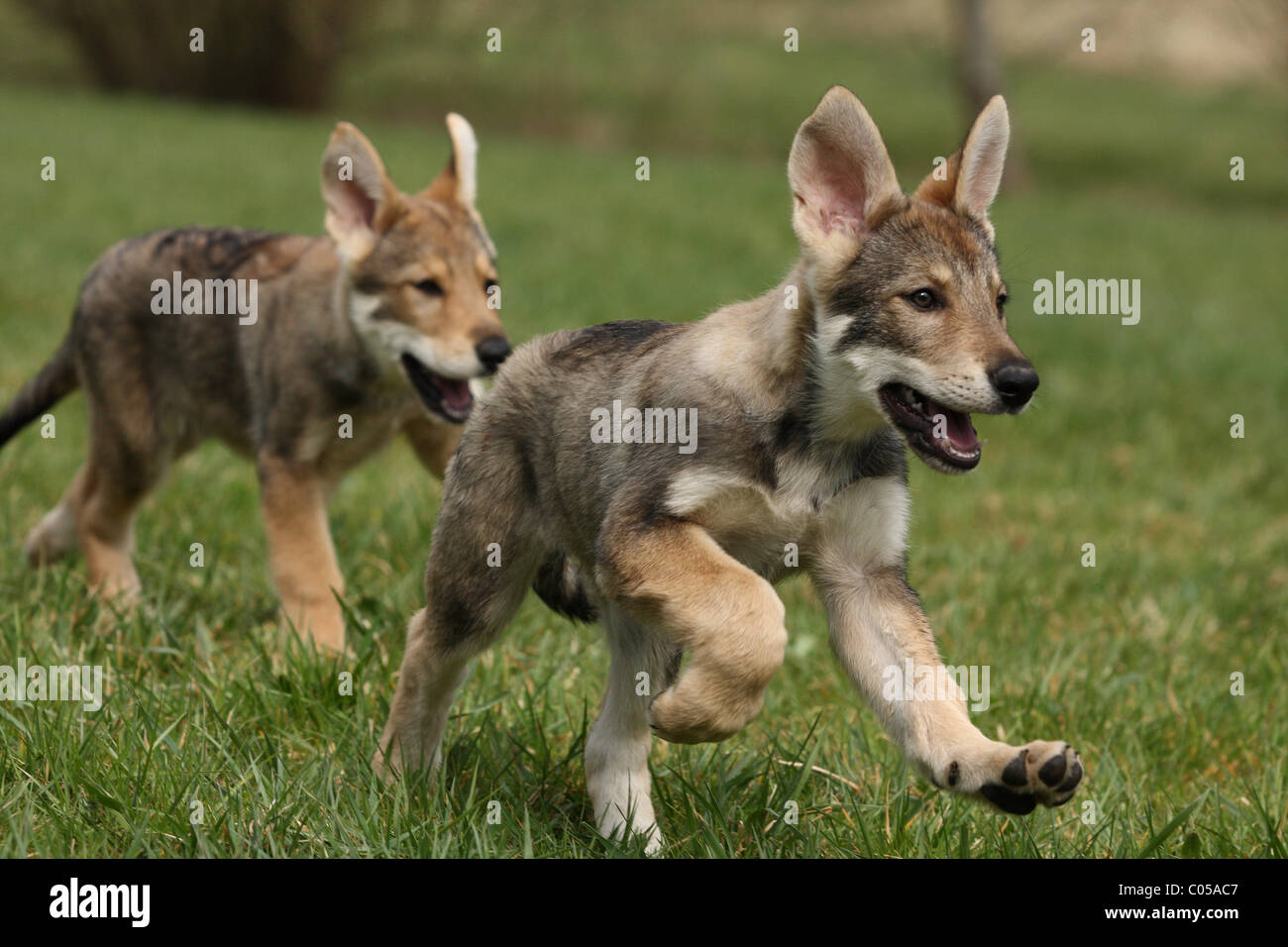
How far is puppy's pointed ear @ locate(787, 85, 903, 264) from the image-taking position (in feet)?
10.8

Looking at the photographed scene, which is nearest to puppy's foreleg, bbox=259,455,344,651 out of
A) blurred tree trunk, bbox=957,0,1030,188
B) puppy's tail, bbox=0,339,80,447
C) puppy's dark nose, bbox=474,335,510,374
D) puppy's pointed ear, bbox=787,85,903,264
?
puppy's dark nose, bbox=474,335,510,374

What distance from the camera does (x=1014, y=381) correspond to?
3021mm

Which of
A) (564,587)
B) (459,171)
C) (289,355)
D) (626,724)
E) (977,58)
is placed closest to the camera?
(626,724)

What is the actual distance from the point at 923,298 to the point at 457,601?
1.31m

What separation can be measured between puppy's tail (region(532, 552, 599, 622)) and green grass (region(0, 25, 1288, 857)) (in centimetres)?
35

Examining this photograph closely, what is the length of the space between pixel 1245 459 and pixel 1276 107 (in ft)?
95.4

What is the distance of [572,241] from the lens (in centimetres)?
1301

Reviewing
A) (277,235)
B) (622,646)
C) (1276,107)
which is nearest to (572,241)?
(277,235)

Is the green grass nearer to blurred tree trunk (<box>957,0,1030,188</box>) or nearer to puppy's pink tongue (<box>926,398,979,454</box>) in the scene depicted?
puppy's pink tongue (<box>926,398,979,454</box>)

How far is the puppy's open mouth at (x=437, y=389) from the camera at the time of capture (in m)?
5.17

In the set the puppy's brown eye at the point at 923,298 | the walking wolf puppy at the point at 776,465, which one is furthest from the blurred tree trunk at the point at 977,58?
the puppy's brown eye at the point at 923,298

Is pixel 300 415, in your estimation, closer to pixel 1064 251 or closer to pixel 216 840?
pixel 216 840

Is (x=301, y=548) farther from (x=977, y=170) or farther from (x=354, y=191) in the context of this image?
(x=977, y=170)

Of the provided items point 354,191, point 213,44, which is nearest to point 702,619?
point 354,191
